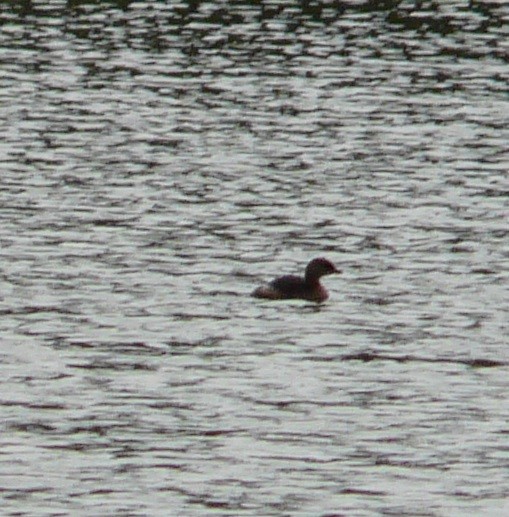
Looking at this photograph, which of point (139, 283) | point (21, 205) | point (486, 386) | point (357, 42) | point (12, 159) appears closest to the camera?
point (486, 386)

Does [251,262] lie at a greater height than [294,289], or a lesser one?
lesser

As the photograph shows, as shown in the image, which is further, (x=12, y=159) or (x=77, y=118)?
(x=77, y=118)

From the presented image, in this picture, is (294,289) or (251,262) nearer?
(294,289)

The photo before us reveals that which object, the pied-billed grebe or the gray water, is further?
the pied-billed grebe

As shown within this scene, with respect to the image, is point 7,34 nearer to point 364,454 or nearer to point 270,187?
point 270,187

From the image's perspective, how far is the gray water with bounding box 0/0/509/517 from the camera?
2809cm

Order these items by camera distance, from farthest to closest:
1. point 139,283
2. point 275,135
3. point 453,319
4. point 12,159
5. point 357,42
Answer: point 357,42
point 275,135
point 12,159
point 139,283
point 453,319

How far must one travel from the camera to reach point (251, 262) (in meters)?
41.4

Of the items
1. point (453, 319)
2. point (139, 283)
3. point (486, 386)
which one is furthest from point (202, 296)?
point (486, 386)

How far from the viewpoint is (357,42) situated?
227ft

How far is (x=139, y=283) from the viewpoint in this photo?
39.3 meters

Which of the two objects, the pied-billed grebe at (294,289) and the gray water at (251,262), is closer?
the gray water at (251,262)

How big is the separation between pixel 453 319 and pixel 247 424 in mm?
7602

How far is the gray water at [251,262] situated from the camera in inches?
1106
